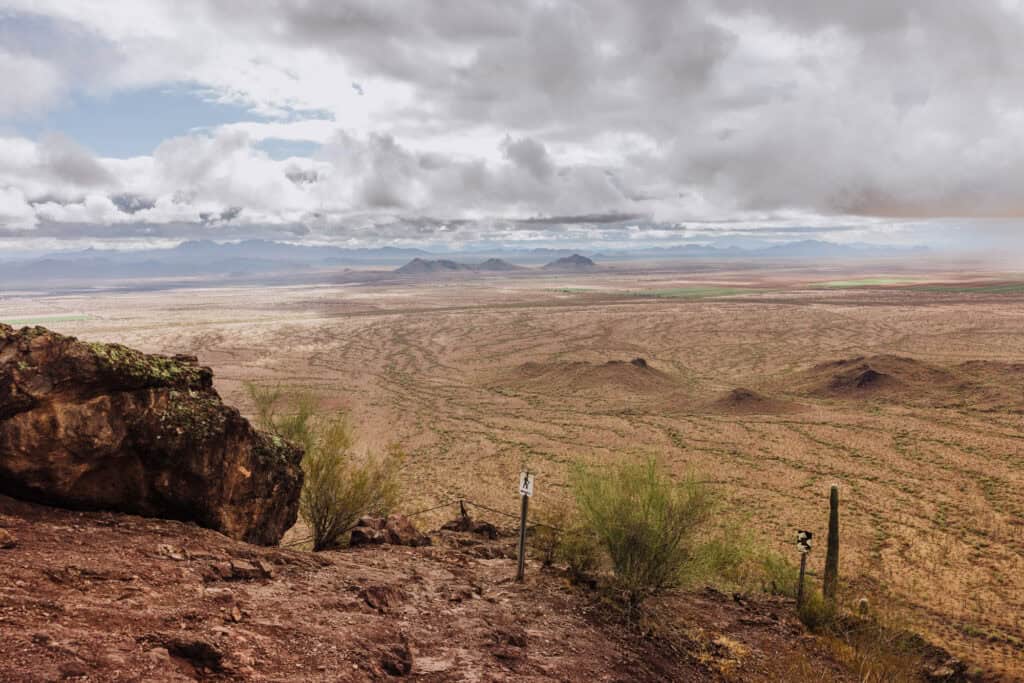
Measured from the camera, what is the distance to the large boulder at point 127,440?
9.96 meters

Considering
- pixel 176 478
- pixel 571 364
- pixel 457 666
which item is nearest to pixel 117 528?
pixel 176 478

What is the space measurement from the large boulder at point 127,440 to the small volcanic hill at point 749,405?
145 ft

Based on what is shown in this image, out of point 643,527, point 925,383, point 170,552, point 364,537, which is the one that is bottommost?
point 925,383

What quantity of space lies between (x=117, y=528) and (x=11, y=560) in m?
2.18

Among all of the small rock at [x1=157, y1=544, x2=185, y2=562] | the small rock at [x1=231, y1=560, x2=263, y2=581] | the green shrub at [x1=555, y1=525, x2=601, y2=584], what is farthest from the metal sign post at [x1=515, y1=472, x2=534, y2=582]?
the small rock at [x1=157, y1=544, x2=185, y2=562]

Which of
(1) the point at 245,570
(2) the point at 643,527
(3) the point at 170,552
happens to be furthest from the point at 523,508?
(3) the point at 170,552

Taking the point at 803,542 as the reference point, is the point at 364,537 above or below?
below

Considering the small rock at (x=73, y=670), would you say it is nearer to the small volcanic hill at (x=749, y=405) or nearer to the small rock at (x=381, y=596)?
the small rock at (x=381, y=596)

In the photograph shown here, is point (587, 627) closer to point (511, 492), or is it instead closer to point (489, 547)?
point (489, 547)

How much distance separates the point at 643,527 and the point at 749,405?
1585 inches

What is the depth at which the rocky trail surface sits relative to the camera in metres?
7.35

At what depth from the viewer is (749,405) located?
50.6 meters

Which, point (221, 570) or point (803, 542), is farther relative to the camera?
point (803, 542)

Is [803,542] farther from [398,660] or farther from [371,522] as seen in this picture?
[371,522]
